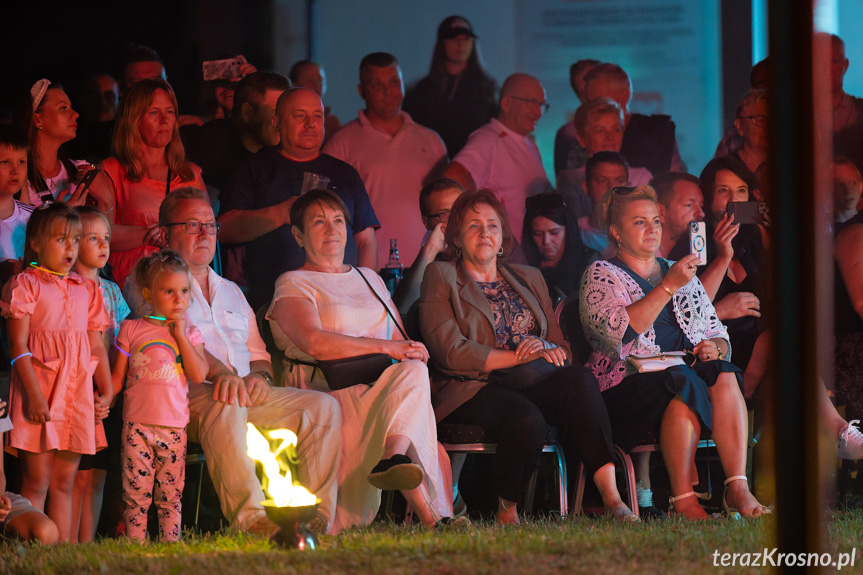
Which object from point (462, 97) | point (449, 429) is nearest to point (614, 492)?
point (449, 429)

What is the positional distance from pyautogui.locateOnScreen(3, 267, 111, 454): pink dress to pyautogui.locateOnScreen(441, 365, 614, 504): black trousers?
1482 millimetres

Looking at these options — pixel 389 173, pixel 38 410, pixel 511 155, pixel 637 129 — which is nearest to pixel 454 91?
pixel 511 155

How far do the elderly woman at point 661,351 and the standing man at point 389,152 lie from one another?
128 centimetres

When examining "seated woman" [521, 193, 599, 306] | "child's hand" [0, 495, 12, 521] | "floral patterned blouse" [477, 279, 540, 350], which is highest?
"seated woman" [521, 193, 599, 306]

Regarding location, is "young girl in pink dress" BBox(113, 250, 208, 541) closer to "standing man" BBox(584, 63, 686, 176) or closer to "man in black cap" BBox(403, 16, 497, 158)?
"man in black cap" BBox(403, 16, 497, 158)

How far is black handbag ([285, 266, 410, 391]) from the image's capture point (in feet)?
13.3

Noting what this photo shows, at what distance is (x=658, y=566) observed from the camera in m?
2.78

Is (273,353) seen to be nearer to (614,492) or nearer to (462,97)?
(614,492)

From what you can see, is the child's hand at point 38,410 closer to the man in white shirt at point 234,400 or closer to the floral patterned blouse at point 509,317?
the man in white shirt at point 234,400

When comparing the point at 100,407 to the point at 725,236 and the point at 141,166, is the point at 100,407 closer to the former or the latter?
the point at 141,166

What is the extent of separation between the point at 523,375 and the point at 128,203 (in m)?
2.00

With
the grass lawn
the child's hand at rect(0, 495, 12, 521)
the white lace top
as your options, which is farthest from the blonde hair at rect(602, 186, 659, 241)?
the child's hand at rect(0, 495, 12, 521)

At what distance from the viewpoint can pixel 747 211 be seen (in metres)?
4.99

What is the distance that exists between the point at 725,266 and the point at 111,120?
3.36 meters
